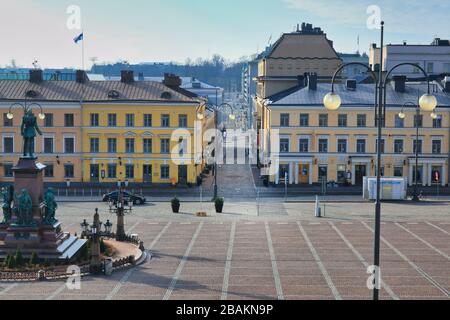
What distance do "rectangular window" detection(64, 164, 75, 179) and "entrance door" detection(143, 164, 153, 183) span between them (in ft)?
22.5

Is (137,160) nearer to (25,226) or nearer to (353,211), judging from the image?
(353,211)

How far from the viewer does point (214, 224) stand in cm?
4559

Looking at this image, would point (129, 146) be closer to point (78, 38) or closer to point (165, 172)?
point (165, 172)

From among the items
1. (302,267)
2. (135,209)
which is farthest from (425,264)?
(135,209)

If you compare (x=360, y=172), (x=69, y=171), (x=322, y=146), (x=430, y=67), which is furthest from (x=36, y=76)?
(x=430, y=67)

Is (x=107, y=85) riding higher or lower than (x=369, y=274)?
higher

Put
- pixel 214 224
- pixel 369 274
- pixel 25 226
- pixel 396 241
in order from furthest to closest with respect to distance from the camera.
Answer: pixel 214 224 < pixel 396 241 < pixel 25 226 < pixel 369 274

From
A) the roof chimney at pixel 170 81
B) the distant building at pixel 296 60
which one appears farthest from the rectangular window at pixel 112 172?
the distant building at pixel 296 60

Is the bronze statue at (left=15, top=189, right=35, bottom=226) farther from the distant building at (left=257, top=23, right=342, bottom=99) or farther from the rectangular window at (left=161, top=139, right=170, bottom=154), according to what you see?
the distant building at (left=257, top=23, right=342, bottom=99)

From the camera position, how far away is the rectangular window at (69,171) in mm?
67062

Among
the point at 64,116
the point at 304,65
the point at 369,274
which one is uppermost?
the point at 304,65

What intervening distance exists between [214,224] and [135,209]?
9.59 m

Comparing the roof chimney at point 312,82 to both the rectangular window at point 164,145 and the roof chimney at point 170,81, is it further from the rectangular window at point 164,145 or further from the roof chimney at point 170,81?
the rectangular window at point 164,145

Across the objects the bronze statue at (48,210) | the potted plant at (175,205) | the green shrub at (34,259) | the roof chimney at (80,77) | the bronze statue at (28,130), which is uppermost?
the roof chimney at (80,77)
